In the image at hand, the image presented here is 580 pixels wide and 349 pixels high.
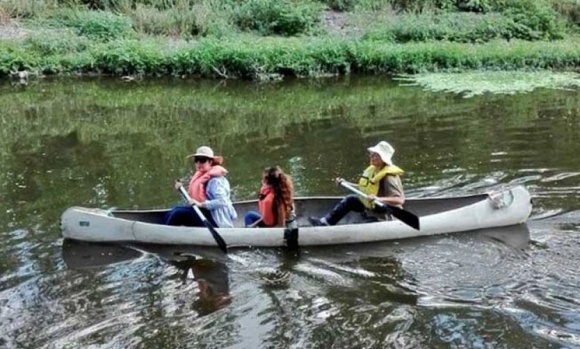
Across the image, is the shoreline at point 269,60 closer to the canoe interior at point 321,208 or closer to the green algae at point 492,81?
the green algae at point 492,81

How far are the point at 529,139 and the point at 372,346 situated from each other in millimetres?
8749

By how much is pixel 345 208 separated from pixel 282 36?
17.8 metres

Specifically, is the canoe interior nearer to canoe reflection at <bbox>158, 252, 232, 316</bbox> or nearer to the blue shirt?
the blue shirt

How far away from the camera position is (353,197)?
9773mm

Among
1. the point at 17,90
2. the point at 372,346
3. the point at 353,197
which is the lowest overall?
the point at 372,346

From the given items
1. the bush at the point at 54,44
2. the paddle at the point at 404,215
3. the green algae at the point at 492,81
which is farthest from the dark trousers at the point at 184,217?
the bush at the point at 54,44

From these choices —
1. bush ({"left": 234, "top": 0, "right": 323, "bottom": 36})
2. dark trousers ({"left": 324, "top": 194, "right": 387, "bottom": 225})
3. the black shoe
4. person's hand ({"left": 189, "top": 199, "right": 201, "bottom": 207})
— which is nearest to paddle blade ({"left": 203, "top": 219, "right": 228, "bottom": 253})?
person's hand ({"left": 189, "top": 199, "right": 201, "bottom": 207})

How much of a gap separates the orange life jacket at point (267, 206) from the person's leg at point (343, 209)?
63 centimetres

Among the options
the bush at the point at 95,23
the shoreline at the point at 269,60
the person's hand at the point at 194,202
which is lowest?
the person's hand at the point at 194,202

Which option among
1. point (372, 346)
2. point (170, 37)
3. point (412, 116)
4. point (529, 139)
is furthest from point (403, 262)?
point (170, 37)

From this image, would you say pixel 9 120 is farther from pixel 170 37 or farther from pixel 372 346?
pixel 372 346

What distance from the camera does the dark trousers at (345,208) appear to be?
977 cm

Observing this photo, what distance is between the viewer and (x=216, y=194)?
9.38m

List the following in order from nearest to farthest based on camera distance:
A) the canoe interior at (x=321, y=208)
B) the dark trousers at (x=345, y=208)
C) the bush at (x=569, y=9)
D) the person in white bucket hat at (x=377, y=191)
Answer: the person in white bucket hat at (x=377, y=191)
the dark trousers at (x=345, y=208)
the canoe interior at (x=321, y=208)
the bush at (x=569, y=9)
